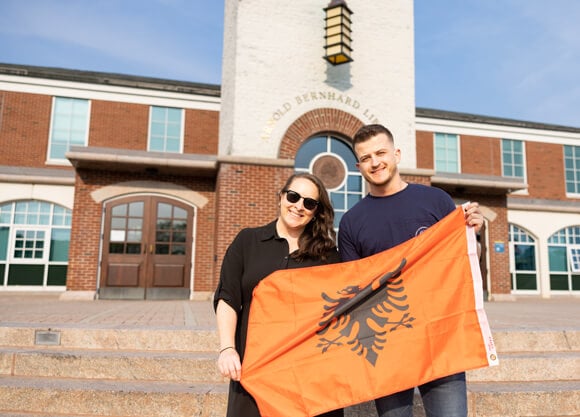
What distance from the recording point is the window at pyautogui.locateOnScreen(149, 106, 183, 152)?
1844cm

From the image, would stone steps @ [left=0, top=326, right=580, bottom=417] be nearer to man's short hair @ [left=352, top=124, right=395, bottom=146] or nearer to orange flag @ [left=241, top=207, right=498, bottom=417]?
orange flag @ [left=241, top=207, right=498, bottom=417]

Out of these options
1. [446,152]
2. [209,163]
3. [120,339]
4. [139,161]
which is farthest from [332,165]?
[446,152]

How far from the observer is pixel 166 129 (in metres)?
18.6

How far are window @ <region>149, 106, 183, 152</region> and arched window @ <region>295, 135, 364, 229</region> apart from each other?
31.9ft

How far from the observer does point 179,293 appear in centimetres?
1209

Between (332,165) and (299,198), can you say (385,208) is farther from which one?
(332,165)

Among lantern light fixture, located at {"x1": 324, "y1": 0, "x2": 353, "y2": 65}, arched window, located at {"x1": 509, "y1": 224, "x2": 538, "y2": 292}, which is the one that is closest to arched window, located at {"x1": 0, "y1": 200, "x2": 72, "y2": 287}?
lantern light fixture, located at {"x1": 324, "y1": 0, "x2": 353, "y2": 65}

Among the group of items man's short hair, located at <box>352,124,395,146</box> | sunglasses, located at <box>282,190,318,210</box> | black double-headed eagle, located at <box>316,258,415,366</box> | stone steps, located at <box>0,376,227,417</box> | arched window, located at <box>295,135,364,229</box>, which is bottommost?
stone steps, located at <box>0,376,227,417</box>

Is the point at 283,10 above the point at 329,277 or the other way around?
above

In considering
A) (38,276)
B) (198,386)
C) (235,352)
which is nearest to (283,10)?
(198,386)

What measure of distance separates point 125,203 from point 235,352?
10.9 metres

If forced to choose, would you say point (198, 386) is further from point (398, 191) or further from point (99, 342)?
point (398, 191)

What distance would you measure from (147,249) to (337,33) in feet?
25.9

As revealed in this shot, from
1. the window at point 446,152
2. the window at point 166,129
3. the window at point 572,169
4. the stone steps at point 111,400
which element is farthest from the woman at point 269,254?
the window at point 572,169
